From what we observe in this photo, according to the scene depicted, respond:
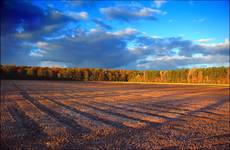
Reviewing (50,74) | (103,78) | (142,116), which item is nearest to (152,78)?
(103,78)

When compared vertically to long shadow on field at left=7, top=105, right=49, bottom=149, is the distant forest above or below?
above

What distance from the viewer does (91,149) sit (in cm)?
515

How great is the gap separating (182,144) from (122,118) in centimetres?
→ 345

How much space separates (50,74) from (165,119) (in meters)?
70.5

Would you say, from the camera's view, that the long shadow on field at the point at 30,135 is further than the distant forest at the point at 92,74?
No

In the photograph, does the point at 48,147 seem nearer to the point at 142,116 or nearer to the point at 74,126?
the point at 74,126

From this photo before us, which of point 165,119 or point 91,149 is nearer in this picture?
point 91,149

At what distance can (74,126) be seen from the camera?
728 cm

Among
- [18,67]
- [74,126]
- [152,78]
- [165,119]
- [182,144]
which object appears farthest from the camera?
[18,67]

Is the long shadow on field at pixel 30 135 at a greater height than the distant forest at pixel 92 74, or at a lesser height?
lesser

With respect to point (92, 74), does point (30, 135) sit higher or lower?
lower

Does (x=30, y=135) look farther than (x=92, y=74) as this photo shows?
No

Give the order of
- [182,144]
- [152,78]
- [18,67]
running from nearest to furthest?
[182,144], [152,78], [18,67]

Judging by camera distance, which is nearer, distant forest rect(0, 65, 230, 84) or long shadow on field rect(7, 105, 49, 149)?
long shadow on field rect(7, 105, 49, 149)
